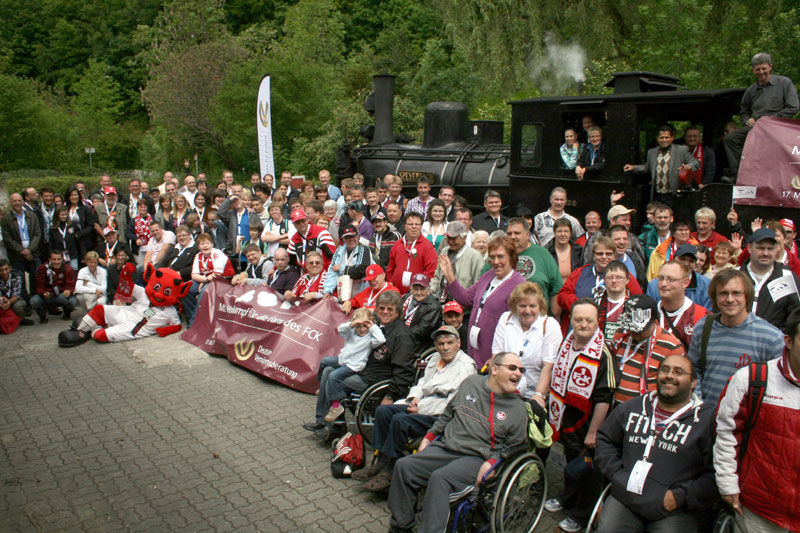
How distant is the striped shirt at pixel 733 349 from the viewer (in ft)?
14.0

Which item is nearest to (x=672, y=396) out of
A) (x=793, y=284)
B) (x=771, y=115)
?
(x=793, y=284)

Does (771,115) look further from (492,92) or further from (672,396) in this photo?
(492,92)

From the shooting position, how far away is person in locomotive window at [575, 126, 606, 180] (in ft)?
29.0

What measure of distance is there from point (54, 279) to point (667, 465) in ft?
34.5

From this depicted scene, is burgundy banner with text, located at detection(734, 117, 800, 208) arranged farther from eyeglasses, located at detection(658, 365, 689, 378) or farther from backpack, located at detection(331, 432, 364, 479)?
backpack, located at detection(331, 432, 364, 479)

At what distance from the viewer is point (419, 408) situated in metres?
5.44

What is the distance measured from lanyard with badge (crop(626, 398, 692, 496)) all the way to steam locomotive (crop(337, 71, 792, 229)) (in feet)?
14.3

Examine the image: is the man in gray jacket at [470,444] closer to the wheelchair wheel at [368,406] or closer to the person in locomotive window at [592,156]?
the wheelchair wheel at [368,406]

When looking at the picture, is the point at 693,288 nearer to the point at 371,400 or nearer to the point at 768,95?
the point at 371,400

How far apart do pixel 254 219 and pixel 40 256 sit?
4.37 meters

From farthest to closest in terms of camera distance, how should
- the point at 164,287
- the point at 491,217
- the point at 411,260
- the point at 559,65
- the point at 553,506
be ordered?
1. the point at 559,65
2. the point at 164,287
3. the point at 491,217
4. the point at 411,260
5. the point at 553,506

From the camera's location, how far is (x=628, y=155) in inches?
338

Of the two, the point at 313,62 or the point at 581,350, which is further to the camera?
the point at 313,62

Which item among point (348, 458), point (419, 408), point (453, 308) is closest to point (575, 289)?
point (453, 308)
